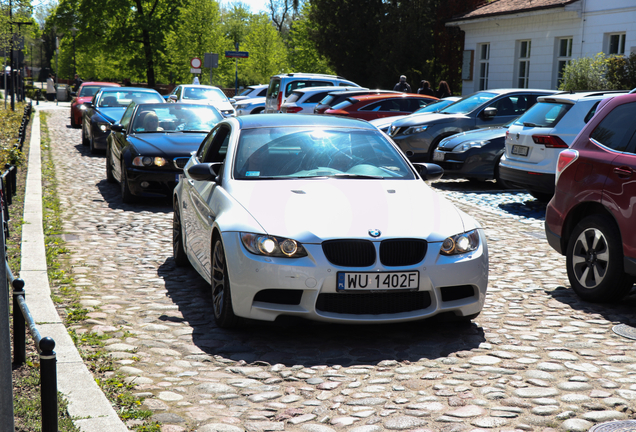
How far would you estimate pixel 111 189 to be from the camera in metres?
12.9

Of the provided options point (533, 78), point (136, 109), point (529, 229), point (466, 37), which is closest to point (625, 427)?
point (529, 229)

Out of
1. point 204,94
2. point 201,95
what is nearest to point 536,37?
point 204,94

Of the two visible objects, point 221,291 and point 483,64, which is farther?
point 483,64

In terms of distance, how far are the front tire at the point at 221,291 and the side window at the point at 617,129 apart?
3285 millimetres

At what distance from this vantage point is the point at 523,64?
26688 mm

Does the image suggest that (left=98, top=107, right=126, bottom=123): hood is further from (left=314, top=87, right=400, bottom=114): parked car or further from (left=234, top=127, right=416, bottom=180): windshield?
(left=234, top=127, right=416, bottom=180): windshield

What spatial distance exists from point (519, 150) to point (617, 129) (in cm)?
507

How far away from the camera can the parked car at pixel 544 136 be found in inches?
421

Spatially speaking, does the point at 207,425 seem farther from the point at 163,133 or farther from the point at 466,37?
the point at 466,37

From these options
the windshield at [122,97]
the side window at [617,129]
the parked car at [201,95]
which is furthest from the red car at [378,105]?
the side window at [617,129]

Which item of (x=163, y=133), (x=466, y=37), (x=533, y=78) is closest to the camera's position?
(x=163, y=133)

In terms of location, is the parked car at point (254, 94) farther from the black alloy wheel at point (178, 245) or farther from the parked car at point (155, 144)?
the black alloy wheel at point (178, 245)

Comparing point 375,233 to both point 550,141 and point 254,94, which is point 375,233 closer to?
point 550,141

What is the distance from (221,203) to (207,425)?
2.18 meters
